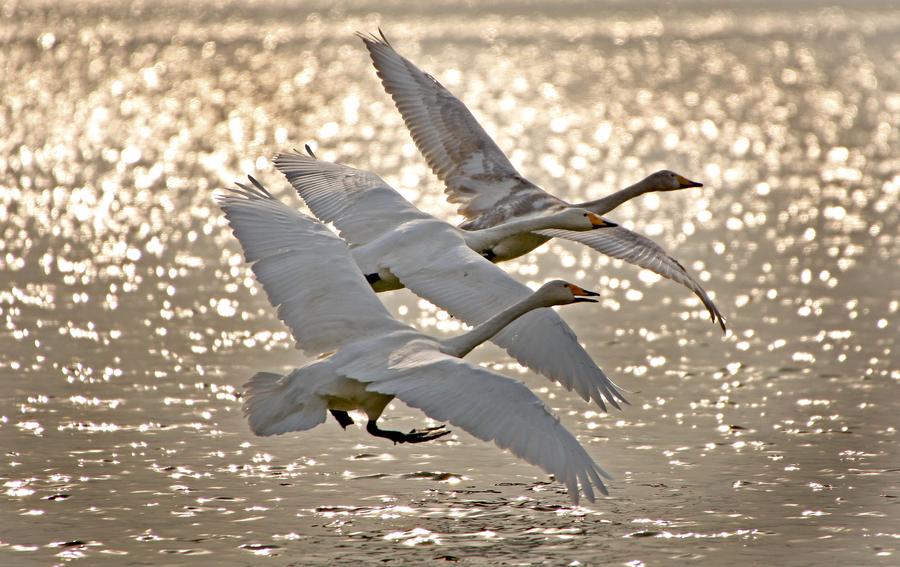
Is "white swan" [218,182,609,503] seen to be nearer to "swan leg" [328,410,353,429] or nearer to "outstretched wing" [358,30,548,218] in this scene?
"swan leg" [328,410,353,429]

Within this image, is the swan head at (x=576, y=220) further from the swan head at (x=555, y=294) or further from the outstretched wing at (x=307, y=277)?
the outstretched wing at (x=307, y=277)

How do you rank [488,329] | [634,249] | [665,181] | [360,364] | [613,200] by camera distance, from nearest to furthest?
[360,364] → [488,329] → [634,249] → [613,200] → [665,181]

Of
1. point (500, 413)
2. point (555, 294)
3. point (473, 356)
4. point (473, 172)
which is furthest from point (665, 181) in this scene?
point (500, 413)

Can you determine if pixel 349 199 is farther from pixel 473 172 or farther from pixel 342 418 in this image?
pixel 342 418

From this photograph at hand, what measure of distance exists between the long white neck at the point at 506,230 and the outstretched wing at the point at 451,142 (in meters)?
1.19

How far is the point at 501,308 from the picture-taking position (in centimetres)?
1153

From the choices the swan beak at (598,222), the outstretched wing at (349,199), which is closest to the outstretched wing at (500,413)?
the outstretched wing at (349,199)

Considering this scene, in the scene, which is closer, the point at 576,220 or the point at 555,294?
the point at 555,294

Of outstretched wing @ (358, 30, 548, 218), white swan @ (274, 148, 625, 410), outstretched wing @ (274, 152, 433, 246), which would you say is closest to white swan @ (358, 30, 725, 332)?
outstretched wing @ (358, 30, 548, 218)

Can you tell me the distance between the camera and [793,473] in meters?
11.7

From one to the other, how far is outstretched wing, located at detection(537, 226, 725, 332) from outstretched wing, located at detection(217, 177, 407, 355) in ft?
8.05

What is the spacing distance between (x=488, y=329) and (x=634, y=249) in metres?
2.76

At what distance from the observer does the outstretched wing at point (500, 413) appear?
351 inches

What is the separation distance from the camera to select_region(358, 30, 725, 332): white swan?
13.4m
